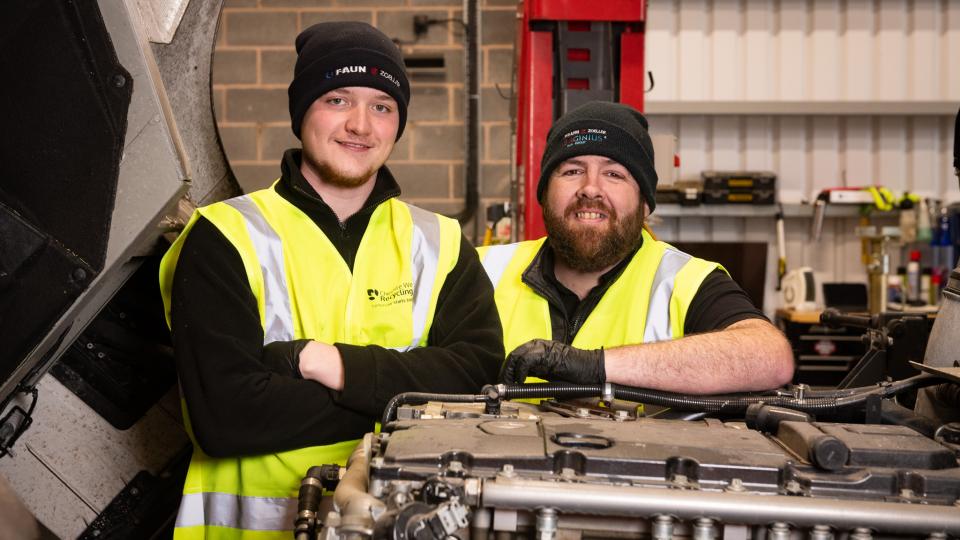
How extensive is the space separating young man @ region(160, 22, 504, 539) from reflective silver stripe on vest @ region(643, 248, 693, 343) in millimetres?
456

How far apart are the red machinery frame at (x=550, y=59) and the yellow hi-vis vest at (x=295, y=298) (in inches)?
43.6

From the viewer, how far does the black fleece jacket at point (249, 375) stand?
171 cm

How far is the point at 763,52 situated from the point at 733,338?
4.84 metres

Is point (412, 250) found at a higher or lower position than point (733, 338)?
higher

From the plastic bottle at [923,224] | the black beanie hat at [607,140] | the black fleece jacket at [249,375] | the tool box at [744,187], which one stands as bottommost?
the black fleece jacket at [249,375]

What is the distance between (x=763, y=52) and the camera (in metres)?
6.34

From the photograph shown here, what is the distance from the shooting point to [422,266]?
2.06 meters

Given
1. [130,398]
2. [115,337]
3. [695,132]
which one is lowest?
[130,398]

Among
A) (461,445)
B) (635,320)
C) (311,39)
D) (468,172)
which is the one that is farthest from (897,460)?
(468,172)

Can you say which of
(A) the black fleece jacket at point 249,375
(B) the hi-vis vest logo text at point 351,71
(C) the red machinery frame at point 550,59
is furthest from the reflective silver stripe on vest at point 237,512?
(C) the red machinery frame at point 550,59

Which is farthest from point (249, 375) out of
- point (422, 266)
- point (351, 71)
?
point (351, 71)

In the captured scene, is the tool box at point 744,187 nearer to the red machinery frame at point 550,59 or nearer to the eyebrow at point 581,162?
the red machinery frame at point 550,59

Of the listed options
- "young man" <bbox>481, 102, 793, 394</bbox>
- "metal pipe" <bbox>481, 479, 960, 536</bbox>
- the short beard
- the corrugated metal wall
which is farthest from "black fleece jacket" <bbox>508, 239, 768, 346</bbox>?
the corrugated metal wall

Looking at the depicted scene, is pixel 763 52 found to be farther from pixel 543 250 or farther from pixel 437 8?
pixel 543 250
